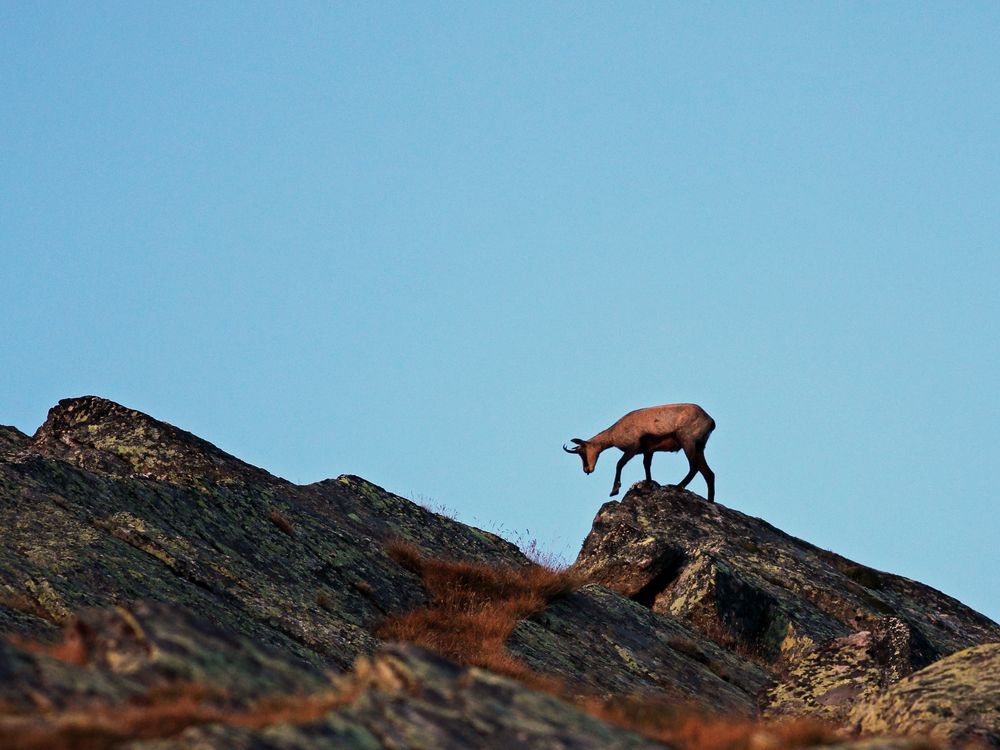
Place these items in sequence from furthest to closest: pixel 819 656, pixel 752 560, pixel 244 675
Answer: pixel 752 560
pixel 819 656
pixel 244 675

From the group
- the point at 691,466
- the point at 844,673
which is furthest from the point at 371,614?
the point at 691,466

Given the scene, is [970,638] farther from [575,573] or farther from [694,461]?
[694,461]

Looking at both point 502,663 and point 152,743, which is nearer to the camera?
point 152,743

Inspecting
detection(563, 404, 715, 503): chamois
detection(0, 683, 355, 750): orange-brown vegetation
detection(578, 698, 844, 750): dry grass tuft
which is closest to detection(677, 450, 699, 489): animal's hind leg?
detection(563, 404, 715, 503): chamois

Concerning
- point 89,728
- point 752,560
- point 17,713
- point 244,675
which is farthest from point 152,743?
point 752,560

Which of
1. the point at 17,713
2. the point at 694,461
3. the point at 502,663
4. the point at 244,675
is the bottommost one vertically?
the point at 17,713

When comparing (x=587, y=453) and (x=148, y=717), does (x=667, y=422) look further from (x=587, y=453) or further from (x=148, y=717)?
(x=148, y=717)

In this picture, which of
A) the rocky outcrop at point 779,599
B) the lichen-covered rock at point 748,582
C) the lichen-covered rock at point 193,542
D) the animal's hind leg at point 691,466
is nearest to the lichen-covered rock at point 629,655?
the rocky outcrop at point 779,599

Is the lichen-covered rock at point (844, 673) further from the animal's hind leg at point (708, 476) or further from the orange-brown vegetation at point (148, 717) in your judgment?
the animal's hind leg at point (708, 476)

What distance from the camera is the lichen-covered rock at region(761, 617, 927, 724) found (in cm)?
1345

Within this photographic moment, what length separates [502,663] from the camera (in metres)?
13.6

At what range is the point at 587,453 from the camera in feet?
117

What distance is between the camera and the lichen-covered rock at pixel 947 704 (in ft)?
34.4

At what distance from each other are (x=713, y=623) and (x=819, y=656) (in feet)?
12.3
